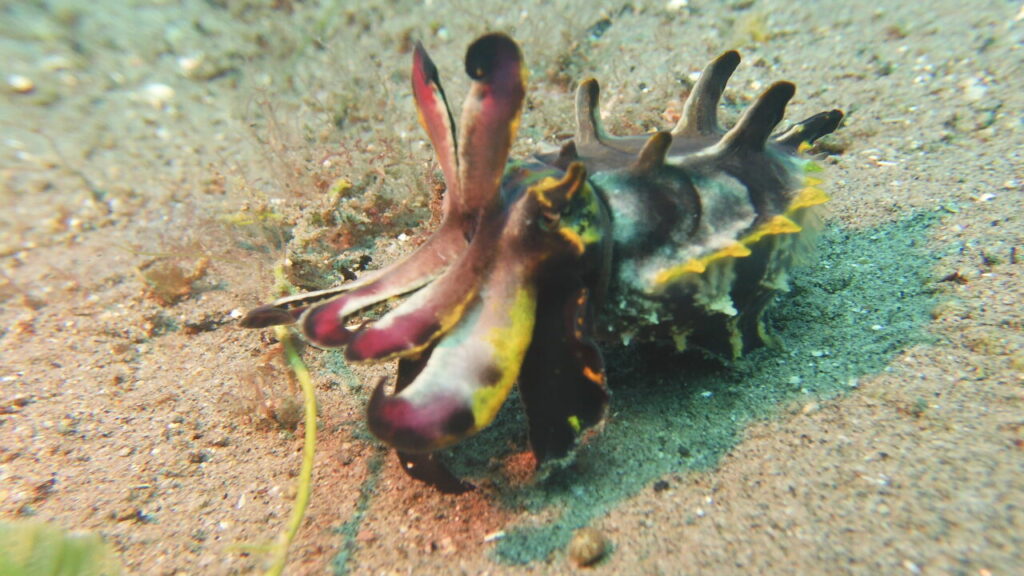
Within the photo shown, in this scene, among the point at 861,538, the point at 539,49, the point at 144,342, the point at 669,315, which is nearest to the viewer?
the point at 861,538

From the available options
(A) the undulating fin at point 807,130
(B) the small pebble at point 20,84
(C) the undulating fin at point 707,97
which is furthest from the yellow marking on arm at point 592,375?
(B) the small pebble at point 20,84

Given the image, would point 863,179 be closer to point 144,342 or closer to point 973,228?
point 973,228

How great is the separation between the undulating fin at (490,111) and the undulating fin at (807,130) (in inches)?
60.9

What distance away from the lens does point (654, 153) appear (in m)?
2.02

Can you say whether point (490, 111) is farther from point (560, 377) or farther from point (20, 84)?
point (20, 84)

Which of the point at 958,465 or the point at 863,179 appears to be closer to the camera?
the point at 958,465

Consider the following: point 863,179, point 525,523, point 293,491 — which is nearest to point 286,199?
point 293,491

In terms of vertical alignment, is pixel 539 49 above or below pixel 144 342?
above

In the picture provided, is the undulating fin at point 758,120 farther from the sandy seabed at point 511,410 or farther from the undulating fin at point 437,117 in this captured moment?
the undulating fin at point 437,117

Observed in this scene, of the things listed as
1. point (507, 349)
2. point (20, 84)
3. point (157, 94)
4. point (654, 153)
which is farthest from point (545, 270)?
point (20, 84)

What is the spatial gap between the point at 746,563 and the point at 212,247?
13.8 ft

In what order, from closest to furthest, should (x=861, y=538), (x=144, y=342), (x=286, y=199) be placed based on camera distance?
(x=861, y=538) → (x=144, y=342) → (x=286, y=199)

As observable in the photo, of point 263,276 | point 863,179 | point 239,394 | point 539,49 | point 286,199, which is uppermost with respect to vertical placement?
point 539,49

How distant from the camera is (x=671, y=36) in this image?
17.0 ft
